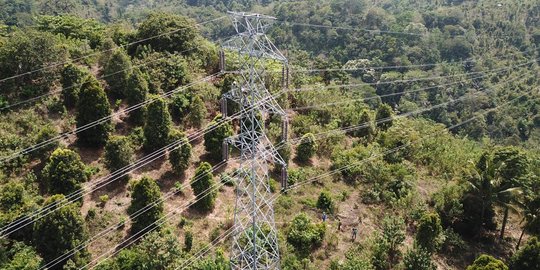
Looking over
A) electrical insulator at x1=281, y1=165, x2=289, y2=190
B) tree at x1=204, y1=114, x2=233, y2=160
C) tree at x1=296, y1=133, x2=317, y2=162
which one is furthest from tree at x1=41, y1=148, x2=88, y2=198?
tree at x1=296, y1=133, x2=317, y2=162

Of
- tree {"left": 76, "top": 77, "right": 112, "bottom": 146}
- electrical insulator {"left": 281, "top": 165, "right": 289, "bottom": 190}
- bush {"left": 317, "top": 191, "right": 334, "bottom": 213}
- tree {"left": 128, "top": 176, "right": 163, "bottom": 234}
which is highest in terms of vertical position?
electrical insulator {"left": 281, "top": 165, "right": 289, "bottom": 190}

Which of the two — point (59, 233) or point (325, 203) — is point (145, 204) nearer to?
point (59, 233)

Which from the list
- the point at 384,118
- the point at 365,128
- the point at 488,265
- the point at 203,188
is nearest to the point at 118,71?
the point at 203,188

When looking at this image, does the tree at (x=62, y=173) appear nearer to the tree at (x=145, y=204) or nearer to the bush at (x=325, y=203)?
the tree at (x=145, y=204)

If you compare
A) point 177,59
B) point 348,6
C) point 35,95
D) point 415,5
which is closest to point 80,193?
point 35,95

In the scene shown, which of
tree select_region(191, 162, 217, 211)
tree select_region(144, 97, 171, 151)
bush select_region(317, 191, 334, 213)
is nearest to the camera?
tree select_region(191, 162, 217, 211)

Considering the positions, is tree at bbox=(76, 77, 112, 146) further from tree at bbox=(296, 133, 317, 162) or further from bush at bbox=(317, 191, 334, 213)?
bush at bbox=(317, 191, 334, 213)
